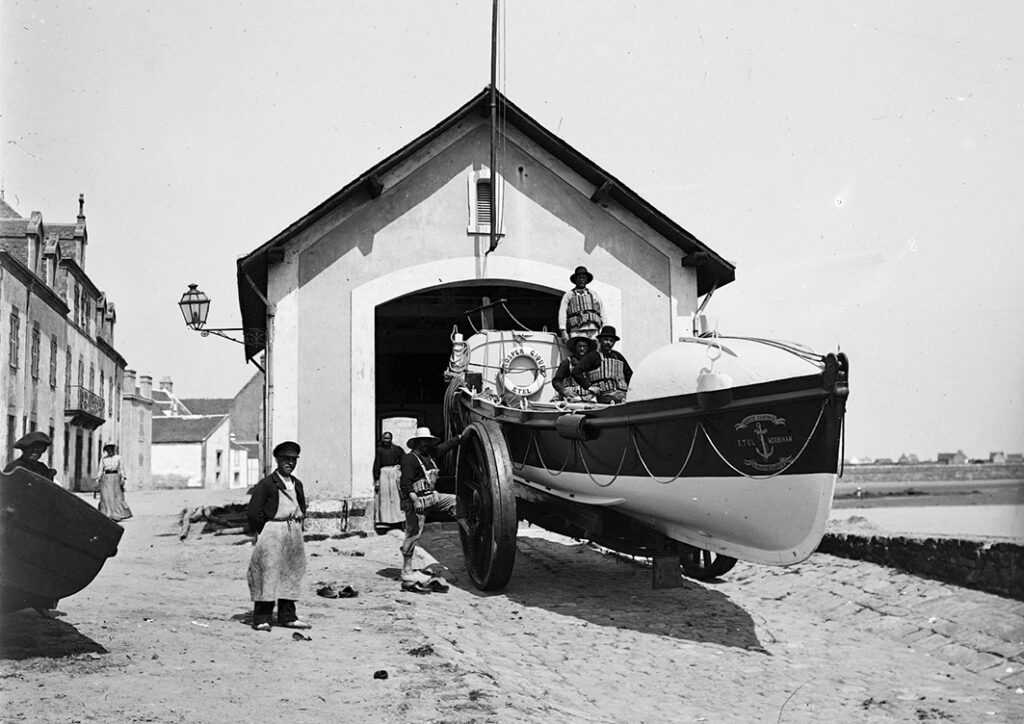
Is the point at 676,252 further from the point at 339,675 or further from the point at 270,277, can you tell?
the point at 339,675

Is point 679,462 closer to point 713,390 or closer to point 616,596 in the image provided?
point 713,390

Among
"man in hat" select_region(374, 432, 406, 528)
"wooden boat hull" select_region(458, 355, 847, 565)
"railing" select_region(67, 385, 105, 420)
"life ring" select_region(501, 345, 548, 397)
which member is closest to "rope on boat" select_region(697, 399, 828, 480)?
"wooden boat hull" select_region(458, 355, 847, 565)

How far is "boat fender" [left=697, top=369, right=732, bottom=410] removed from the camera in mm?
6580

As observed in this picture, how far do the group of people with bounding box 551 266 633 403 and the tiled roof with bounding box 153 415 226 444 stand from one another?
178 feet

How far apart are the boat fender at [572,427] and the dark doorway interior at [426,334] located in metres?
8.31

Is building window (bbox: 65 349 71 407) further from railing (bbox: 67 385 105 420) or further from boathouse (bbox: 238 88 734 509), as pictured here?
boathouse (bbox: 238 88 734 509)

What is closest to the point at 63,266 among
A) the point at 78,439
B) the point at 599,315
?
the point at 78,439

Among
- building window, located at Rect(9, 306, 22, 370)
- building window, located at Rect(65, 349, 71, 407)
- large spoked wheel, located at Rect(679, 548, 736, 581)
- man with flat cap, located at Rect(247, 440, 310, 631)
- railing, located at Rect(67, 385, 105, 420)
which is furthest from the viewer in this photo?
railing, located at Rect(67, 385, 105, 420)

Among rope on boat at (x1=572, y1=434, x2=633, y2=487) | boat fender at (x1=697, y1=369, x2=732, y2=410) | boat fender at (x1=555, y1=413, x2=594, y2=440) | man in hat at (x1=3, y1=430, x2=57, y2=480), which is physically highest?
boat fender at (x1=697, y1=369, x2=732, y2=410)

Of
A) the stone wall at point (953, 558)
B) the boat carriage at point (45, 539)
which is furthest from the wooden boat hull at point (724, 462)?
the boat carriage at point (45, 539)

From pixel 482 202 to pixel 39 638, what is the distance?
10.0 meters

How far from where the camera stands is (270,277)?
1358cm

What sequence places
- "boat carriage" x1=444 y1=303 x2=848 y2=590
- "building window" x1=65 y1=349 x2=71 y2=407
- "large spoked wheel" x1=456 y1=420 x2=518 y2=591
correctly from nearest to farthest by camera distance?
1. "boat carriage" x1=444 y1=303 x2=848 y2=590
2. "large spoked wheel" x1=456 y1=420 x2=518 y2=591
3. "building window" x1=65 y1=349 x2=71 y2=407

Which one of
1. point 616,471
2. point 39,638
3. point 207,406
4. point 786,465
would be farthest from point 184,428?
point 786,465
